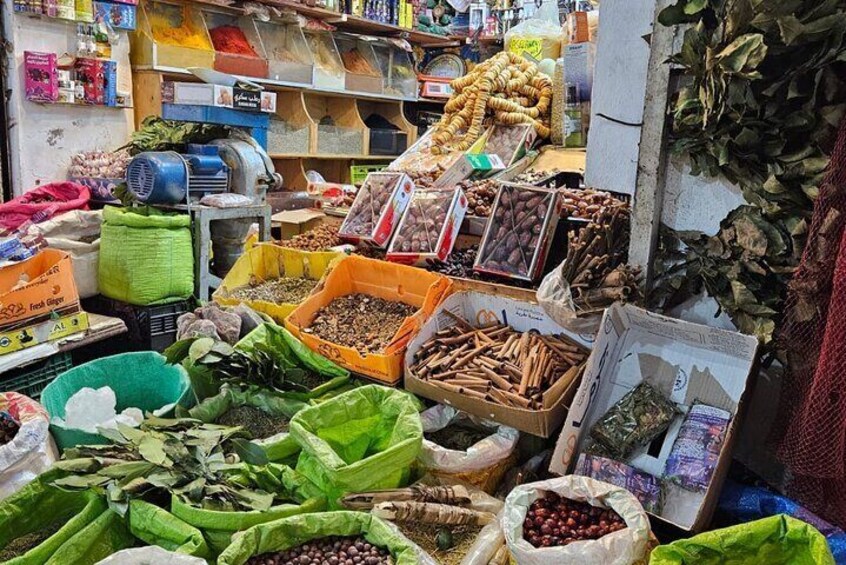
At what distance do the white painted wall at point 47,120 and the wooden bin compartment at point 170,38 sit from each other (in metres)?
0.14

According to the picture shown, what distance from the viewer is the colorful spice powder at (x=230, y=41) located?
19.4 ft

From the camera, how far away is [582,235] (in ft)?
7.53

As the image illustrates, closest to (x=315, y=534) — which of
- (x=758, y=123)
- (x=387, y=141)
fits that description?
(x=758, y=123)

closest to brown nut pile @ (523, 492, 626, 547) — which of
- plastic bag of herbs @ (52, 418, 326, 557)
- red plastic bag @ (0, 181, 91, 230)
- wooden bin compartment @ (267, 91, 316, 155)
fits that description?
plastic bag of herbs @ (52, 418, 326, 557)

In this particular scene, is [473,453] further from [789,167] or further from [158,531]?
[789,167]

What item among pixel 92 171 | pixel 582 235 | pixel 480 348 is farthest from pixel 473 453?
pixel 92 171

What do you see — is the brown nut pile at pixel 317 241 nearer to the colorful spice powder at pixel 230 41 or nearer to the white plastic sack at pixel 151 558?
the white plastic sack at pixel 151 558

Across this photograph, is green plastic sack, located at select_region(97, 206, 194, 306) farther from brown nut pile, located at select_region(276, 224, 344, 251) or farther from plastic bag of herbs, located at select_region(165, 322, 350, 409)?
plastic bag of herbs, located at select_region(165, 322, 350, 409)

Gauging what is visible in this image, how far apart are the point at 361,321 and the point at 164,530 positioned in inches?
45.0

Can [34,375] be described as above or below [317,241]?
below

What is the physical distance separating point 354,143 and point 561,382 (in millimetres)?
5216

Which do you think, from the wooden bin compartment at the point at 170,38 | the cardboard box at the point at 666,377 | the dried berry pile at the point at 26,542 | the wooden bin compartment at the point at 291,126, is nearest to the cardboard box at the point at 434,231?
the cardboard box at the point at 666,377

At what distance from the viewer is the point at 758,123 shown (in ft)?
6.45

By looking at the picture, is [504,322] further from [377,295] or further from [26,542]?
[26,542]
